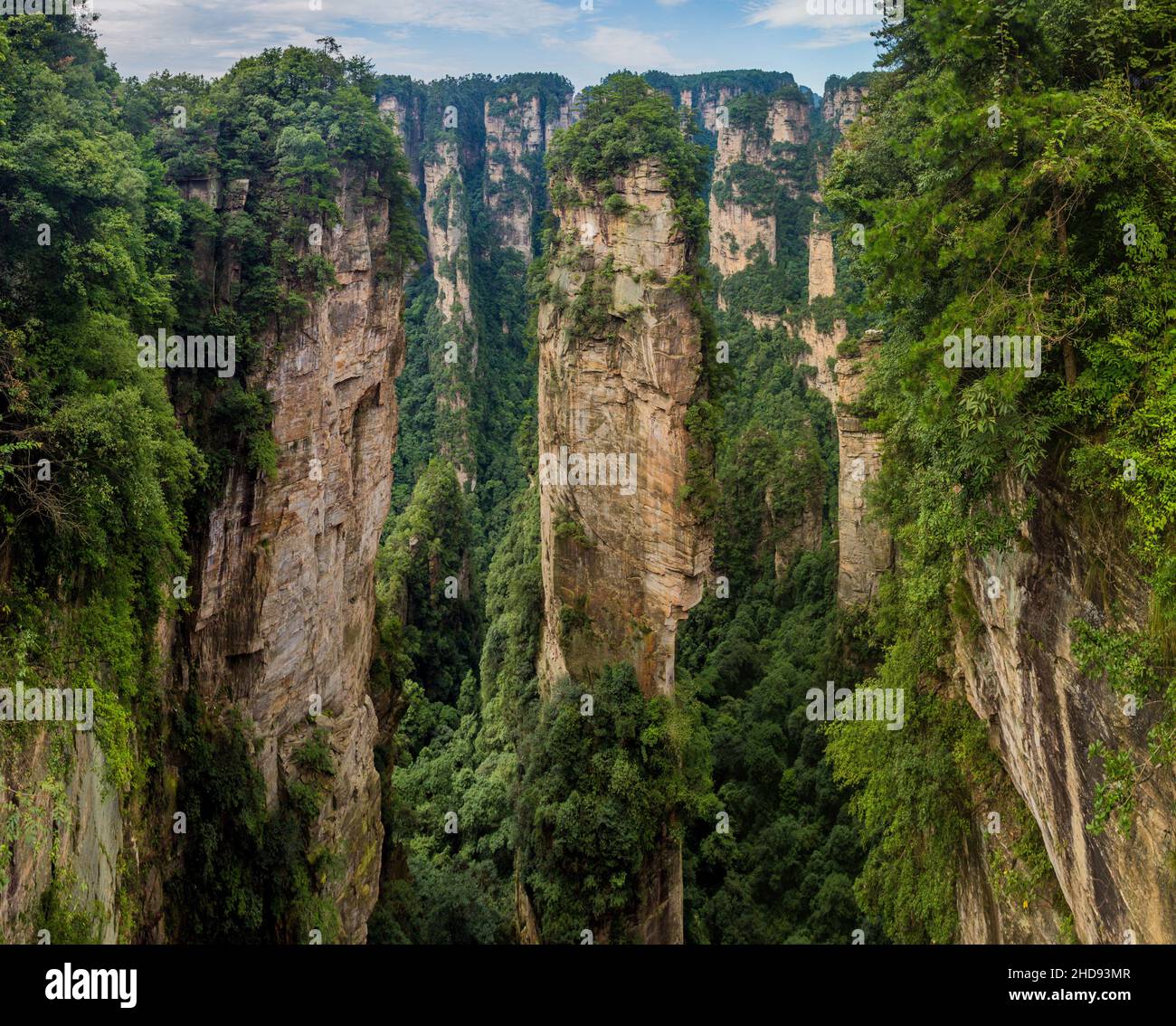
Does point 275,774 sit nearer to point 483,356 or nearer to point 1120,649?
point 1120,649

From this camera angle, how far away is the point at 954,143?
10008mm

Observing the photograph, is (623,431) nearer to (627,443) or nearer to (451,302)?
(627,443)

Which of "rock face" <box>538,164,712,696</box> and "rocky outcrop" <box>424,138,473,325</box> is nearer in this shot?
"rock face" <box>538,164,712,696</box>

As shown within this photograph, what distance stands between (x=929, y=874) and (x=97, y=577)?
1267 cm

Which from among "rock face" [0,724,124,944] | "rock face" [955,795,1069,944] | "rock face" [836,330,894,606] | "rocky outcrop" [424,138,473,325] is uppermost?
"rocky outcrop" [424,138,473,325]

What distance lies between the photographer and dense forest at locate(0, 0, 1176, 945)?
29.0ft

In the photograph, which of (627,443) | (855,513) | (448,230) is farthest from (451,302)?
(627,443)

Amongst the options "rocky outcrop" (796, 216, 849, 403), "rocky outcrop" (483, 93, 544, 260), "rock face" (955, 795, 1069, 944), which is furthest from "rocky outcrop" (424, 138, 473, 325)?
"rock face" (955, 795, 1069, 944)

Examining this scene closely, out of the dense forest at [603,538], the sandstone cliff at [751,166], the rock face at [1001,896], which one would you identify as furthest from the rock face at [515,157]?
the rock face at [1001,896]

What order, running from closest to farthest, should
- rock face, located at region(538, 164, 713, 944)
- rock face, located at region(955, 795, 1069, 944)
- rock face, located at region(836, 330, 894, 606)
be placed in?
rock face, located at region(955, 795, 1069, 944), rock face, located at region(538, 164, 713, 944), rock face, located at region(836, 330, 894, 606)

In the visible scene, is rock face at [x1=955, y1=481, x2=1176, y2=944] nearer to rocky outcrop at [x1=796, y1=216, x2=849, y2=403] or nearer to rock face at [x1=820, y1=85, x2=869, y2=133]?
rocky outcrop at [x1=796, y1=216, x2=849, y2=403]

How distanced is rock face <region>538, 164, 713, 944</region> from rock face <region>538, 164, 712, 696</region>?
0.03 metres

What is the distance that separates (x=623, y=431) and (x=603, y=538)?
2867 mm
